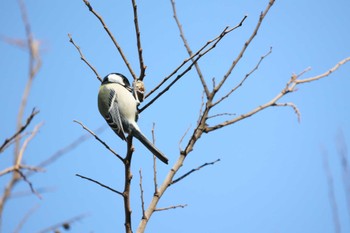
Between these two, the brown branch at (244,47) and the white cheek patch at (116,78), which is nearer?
the brown branch at (244,47)

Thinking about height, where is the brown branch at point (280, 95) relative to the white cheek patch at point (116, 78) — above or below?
below

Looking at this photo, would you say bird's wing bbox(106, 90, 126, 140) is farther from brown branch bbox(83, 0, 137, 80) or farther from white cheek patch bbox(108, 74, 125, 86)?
brown branch bbox(83, 0, 137, 80)

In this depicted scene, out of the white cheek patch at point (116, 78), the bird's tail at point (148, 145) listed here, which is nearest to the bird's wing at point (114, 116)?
the bird's tail at point (148, 145)

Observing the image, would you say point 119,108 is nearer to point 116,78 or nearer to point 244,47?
point 116,78

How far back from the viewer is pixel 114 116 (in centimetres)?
389

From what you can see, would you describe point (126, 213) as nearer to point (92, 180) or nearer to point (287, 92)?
point (92, 180)

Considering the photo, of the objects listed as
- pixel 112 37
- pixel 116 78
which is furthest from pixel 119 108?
pixel 112 37

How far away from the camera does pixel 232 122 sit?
2.42 metres

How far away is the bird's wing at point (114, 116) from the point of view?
12.4ft

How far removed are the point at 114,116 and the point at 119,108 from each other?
0.29 ft

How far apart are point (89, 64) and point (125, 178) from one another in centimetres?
107

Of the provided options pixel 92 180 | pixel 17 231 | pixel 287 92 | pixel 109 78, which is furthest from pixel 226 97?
pixel 109 78

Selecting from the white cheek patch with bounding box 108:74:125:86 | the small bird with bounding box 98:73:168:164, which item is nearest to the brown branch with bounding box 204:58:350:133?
the small bird with bounding box 98:73:168:164

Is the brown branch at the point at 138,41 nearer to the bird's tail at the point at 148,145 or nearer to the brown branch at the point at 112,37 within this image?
the brown branch at the point at 112,37
